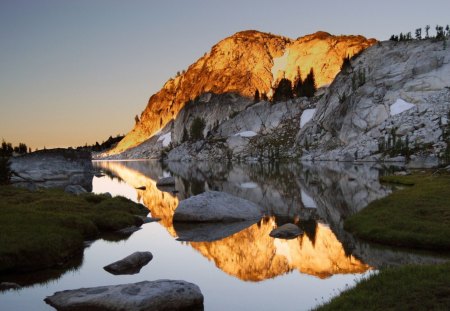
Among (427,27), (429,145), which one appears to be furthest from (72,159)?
(427,27)

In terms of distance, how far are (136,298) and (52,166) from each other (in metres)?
96.0

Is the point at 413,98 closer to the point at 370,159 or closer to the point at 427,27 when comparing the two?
the point at 370,159

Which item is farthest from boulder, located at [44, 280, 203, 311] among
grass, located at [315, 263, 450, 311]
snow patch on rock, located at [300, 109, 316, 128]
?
snow patch on rock, located at [300, 109, 316, 128]

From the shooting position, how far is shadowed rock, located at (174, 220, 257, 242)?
2949 centimetres

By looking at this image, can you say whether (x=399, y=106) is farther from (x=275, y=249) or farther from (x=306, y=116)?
(x=275, y=249)

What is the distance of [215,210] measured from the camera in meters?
35.8

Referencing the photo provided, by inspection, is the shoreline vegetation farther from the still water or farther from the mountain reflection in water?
the mountain reflection in water

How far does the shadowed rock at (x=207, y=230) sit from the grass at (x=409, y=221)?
7731 mm

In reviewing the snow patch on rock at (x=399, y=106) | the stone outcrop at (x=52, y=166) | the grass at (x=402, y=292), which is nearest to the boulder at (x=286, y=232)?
the grass at (x=402, y=292)

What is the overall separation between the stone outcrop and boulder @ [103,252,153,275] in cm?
6640

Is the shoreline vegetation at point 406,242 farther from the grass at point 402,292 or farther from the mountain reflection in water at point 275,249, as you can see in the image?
the mountain reflection in water at point 275,249

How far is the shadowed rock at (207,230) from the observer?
96.8ft

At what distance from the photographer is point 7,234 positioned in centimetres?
2316

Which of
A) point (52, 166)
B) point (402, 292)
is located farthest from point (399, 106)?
point (402, 292)
